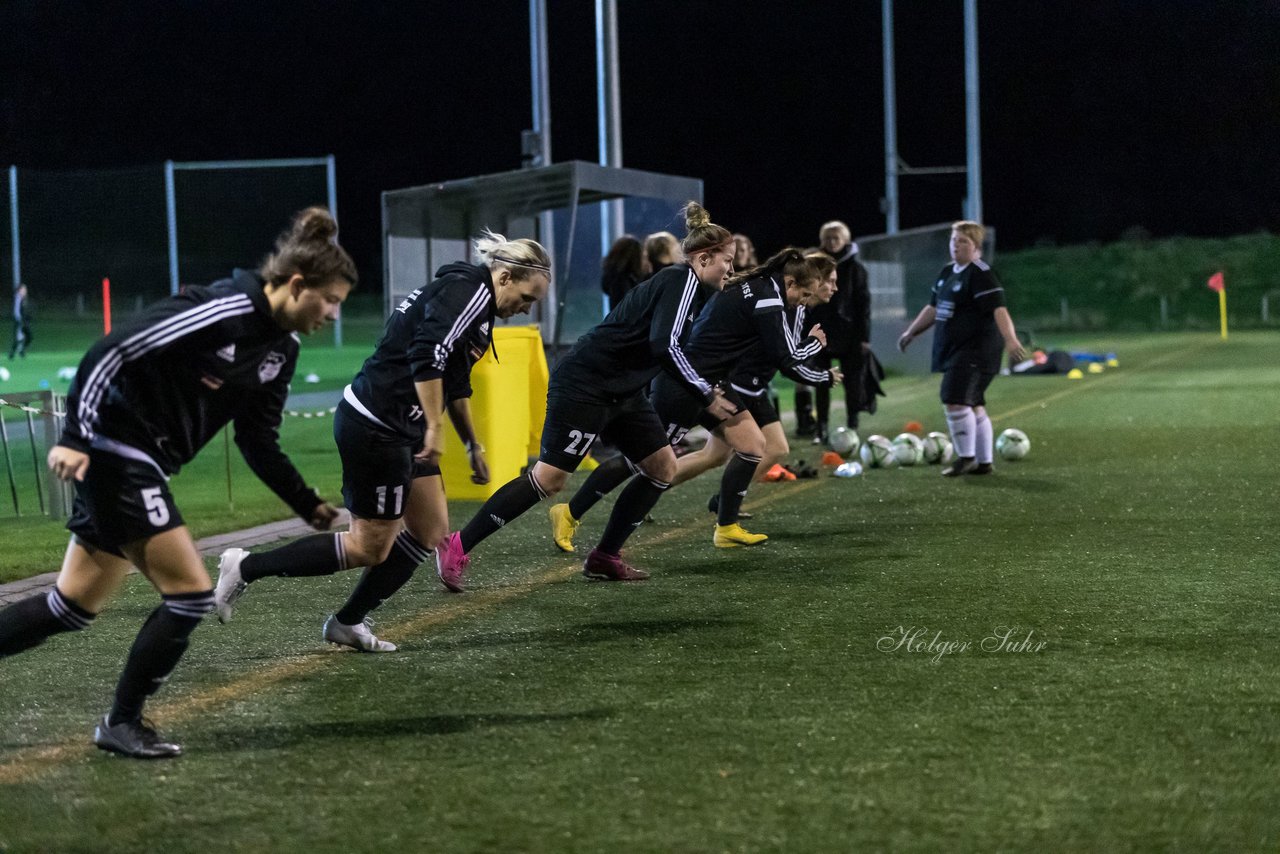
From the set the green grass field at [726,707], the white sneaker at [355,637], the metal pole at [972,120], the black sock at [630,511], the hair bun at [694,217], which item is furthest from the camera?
the metal pole at [972,120]

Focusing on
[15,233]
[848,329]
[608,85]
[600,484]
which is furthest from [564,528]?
[15,233]

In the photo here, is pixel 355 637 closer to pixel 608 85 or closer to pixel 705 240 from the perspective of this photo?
pixel 705 240

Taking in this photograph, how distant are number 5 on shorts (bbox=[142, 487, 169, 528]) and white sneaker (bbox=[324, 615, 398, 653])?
1.74 m

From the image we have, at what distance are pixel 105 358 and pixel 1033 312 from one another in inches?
2136

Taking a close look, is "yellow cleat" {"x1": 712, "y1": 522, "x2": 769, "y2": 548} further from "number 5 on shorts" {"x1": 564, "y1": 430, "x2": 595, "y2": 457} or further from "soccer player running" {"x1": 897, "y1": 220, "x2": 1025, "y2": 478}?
"soccer player running" {"x1": 897, "y1": 220, "x2": 1025, "y2": 478}

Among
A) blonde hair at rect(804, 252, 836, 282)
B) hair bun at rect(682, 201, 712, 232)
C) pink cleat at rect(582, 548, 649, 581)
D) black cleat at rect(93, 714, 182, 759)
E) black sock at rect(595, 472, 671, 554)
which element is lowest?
pink cleat at rect(582, 548, 649, 581)

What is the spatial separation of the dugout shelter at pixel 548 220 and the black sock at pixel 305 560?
308 inches

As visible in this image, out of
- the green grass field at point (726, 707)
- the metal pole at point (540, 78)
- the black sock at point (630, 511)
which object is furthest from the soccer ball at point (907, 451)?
the metal pole at point (540, 78)

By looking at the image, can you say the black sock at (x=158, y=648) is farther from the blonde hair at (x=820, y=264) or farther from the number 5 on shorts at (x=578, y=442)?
the blonde hair at (x=820, y=264)

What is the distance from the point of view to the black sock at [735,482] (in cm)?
872

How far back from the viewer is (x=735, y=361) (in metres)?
8.85

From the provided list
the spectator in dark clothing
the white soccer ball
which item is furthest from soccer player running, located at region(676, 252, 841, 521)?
the white soccer ball

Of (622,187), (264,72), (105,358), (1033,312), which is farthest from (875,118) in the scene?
(105,358)

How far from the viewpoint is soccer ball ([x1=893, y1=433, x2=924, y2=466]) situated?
1274 cm
